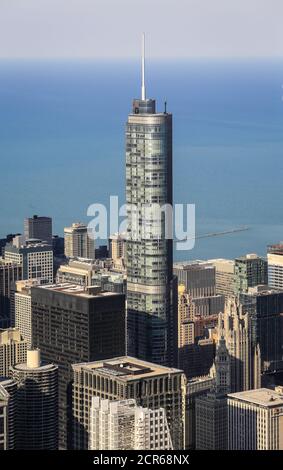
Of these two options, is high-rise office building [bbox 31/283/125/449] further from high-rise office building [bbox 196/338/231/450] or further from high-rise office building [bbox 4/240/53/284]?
high-rise office building [bbox 4/240/53/284]

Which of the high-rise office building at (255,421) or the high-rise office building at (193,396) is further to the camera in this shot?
the high-rise office building at (255,421)

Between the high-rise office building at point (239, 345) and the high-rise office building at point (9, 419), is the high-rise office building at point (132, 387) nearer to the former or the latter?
the high-rise office building at point (9, 419)

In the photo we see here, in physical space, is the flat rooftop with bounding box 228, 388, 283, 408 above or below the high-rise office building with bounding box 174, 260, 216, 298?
below

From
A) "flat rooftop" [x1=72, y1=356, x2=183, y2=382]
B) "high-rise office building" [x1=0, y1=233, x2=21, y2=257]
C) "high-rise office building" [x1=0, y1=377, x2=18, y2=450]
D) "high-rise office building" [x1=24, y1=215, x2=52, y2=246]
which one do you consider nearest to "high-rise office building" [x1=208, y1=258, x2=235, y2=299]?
"high-rise office building" [x1=24, y1=215, x2=52, y2=246]

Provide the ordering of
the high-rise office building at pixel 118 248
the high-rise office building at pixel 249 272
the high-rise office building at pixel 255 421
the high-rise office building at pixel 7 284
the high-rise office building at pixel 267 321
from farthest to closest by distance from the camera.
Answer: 1. the high-rise office building at pixel 249 272
2. the high-rise office building at pixel 7 284
3. the high-rise office building at pixel 118 248
4. the high-rise office building at pixel 267 321
5. the high-rise office building at pixel 255 421

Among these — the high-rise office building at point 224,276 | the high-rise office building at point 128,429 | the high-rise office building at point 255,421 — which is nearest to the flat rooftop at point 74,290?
the high-rise office building at point 255,421

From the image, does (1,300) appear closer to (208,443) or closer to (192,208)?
(192,208)
